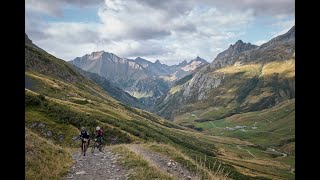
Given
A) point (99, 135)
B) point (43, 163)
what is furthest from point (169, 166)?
point (99, 135)

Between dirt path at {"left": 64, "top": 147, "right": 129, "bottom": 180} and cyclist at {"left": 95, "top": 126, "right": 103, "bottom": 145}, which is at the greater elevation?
cyclist at {"left": 95, "top": 126, "right": 103, "bottom": 145}

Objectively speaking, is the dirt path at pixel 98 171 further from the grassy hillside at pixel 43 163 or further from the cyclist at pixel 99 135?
the cyclist at pixel 99 135

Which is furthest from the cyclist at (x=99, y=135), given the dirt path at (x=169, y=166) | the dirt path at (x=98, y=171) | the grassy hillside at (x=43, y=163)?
the dirt path at (x=98, y=171)

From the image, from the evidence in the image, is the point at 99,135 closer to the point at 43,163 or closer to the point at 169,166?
the point at 169,166

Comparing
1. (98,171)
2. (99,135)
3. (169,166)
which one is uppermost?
(99,135)

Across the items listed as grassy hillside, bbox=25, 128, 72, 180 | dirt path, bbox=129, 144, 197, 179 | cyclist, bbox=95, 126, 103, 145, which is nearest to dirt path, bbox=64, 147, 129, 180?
grassy hillside, bbox=25, 128, 72, 180

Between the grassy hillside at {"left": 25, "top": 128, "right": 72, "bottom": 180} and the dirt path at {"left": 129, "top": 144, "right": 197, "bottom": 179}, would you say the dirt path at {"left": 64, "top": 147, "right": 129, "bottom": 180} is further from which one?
the dirt path at {"left": 129, "top": 144, "right": 197, "bottom": 179}

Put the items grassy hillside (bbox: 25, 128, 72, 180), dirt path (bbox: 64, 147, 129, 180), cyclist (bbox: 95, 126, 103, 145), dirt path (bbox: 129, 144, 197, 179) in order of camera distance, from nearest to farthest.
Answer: grassy hillside (bbox: 25, 128, 72, 180), dirt path (bbox: 64, 147, 129, 180), dirt path (bbox: 129, 144, 197, 179), cyclist (bbox: 95, 126, 103, 145)
